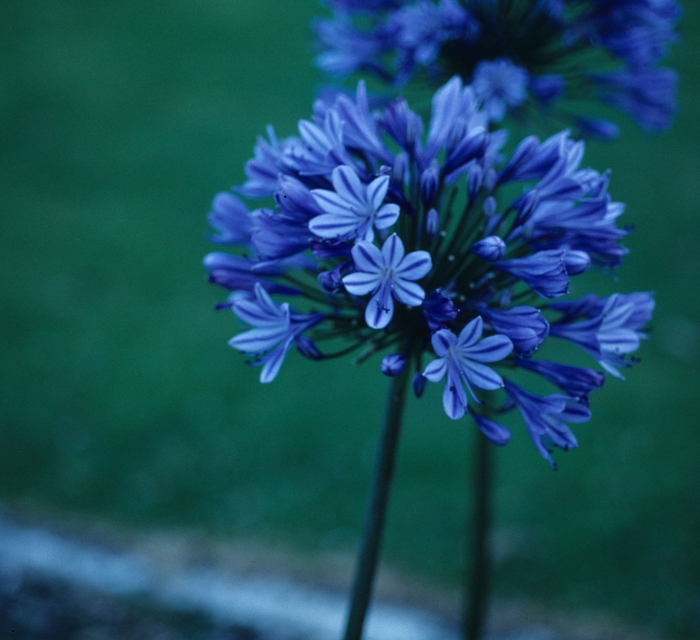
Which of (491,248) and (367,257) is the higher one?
(491,248)

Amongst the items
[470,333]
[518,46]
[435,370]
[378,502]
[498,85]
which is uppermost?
[518,46]

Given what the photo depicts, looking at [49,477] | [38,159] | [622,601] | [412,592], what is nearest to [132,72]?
[38,159]

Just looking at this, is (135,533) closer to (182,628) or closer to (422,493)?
(182,628)

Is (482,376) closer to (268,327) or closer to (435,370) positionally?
(435,370)

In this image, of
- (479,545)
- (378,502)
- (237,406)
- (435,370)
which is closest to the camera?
(435,370)

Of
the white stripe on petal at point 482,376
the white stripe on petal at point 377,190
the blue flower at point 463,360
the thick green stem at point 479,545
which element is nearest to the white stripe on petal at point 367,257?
the white stripe on petal at point 377,190

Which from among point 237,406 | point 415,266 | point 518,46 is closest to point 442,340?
point 415,266

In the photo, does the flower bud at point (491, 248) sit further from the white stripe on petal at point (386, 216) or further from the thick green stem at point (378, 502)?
the thick green stem at point (378, 502)
